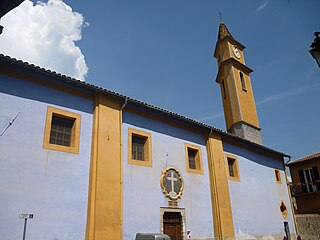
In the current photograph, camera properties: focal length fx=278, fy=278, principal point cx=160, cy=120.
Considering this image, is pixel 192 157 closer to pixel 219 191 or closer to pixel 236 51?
pixel 219 191

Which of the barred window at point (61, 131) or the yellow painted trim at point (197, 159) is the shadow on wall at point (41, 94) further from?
the yellow painted trim at point (197, 159)

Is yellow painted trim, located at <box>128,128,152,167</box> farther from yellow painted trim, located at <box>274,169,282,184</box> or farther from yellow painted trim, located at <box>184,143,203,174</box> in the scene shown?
yellow painted trim, located at <box>274,169,282,184</box>

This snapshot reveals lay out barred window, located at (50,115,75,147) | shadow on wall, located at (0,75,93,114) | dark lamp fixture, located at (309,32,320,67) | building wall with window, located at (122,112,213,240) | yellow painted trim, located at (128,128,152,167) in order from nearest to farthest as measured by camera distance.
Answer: dark lamp fixture, located at (309,32,320,67), shadow on wall, located at (0,75,93,114), barred window, located at (50,115,75,147), building wall with window, located at (122,112,213,240), yellow painted trim, located at (128,128,152,167)

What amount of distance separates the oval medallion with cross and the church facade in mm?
42

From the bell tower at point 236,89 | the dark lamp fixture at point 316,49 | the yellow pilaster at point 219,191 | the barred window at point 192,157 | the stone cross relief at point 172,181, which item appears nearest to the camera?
the dark lamp fixture at point 316,49

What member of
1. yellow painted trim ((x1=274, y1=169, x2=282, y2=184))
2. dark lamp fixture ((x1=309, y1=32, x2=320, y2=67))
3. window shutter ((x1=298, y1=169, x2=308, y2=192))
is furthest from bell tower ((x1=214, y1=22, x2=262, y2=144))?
dark lamp fixture ((x1=309, y1=32, x2=320, y2=67))

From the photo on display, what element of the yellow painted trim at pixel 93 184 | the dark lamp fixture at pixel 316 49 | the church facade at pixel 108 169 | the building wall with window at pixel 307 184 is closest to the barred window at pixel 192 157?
the church facade at pixel 108 169

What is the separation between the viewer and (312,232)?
18531mm

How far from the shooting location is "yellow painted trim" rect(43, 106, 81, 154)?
29.0 ft

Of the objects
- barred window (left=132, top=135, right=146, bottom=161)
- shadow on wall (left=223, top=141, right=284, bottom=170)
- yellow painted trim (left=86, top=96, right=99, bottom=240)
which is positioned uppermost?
shadow on wall (left=223, top=141, right=284, bottom=170)

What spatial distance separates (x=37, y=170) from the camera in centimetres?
831

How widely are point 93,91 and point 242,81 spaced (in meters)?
15.2

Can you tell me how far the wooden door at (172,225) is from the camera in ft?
37.0

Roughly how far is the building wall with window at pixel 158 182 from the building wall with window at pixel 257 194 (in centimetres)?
219
